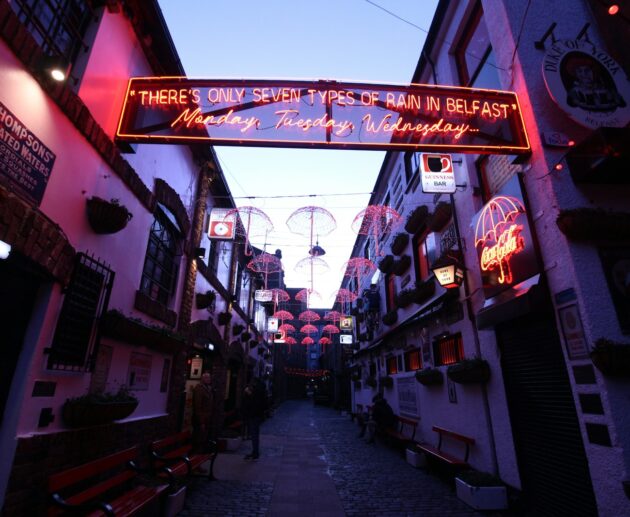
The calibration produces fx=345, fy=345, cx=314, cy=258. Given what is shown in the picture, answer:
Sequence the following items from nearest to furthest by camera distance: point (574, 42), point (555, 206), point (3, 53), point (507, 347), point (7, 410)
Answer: point (3, 53), point (7, 410), point (555, 206), point (574, 42), point (507, 347)

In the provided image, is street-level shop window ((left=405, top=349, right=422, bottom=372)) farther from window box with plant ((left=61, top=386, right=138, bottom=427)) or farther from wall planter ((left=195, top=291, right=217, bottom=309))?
window box with plant ((left=61, top=386, right=138, bottom=427))

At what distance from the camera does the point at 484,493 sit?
5.79m

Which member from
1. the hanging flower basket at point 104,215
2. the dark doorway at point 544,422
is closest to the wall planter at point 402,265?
the dark doorway at point 544,422

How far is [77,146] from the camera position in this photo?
5066 mm

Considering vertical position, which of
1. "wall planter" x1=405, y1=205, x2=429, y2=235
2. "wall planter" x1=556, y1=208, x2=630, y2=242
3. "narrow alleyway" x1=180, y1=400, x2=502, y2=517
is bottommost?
"narrow alleyway" x1=180, y1=400, x2=502, y2=517

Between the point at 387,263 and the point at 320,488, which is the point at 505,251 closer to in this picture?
the point at 320,488

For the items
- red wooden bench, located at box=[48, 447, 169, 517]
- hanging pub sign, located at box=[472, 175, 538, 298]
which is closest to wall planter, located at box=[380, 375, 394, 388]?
hanging pub sign, located at box=[472, 175, 538, 298]

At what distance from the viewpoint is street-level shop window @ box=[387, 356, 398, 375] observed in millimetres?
14375

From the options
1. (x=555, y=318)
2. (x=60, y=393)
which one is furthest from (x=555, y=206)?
(x=60, y=393)

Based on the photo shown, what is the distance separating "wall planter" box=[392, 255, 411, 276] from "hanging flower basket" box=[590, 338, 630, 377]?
26.2 ft

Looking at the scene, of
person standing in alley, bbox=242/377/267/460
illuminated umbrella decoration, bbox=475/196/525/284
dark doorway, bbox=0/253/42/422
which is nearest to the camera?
dark doorway, bbox=0/253/42/422

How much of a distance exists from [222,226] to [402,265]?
646cm

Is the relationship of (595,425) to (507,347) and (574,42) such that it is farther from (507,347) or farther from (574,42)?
(574,42)

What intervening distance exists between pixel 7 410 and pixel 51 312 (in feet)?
3.90
